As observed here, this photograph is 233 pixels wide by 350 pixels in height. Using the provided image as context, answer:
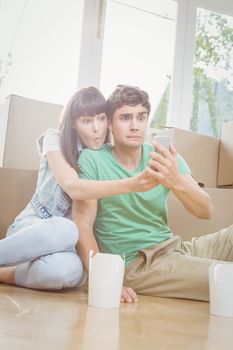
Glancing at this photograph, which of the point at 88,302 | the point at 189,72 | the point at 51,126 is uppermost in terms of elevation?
the point at 189,72

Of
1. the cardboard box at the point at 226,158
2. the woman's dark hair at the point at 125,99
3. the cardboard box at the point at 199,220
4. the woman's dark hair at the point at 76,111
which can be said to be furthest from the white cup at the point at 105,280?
the cardboard box at the point at 226,158

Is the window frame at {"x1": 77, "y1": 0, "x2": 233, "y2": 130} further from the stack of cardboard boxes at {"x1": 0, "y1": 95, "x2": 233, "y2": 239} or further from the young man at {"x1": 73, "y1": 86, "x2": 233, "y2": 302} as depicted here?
the young man at {"x1": 73, "y1": 86, "x2": 233, "y2": 302}

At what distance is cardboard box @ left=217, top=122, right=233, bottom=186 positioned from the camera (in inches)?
78.0

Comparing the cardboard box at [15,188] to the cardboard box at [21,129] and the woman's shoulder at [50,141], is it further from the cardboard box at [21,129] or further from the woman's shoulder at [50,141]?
the woman's shoulder at [50,141]

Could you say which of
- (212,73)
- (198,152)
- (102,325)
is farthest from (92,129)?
(212,73)

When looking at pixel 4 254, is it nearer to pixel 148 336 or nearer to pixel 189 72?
pixel 148 336

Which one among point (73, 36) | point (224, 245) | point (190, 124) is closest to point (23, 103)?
point (73, 36)

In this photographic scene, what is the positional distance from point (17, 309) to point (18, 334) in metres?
0.21

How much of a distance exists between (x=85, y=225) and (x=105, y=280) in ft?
0.84

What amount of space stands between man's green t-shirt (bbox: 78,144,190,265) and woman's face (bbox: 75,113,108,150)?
3 centimetres

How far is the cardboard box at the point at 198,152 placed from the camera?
1943mm

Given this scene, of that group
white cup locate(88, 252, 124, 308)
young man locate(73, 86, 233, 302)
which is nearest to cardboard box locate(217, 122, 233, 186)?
young man locate(73, 86, 233, 302)

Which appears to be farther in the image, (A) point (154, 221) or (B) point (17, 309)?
(A) point (154, 221)

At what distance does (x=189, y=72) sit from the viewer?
252 cm
